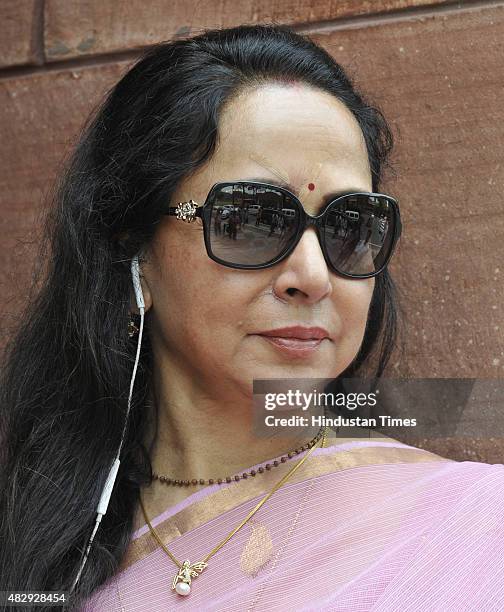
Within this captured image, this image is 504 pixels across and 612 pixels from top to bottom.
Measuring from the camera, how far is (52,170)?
285 cm

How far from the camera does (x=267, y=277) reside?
5.90 ft

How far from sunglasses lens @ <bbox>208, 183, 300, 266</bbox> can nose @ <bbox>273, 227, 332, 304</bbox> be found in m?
0.03

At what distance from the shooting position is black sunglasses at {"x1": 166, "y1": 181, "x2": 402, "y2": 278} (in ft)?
5.88

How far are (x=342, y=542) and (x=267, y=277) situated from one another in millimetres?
502

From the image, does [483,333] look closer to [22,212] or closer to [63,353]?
[63,353]

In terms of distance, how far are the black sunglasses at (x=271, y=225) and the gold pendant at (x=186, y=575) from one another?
0.57 m

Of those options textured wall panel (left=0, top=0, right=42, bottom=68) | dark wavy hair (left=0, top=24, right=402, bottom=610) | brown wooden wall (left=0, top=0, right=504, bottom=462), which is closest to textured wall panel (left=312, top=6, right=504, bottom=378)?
brown wooden wall (left=0, top=0, right=504, bottom=462)

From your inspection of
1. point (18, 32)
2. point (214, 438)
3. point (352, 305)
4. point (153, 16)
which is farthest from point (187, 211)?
point (18, 32)

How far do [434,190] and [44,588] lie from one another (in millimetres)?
1313

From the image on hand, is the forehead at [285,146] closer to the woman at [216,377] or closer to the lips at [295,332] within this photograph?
the woman at [216,377]

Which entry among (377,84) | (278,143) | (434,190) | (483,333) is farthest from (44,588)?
(377,84)

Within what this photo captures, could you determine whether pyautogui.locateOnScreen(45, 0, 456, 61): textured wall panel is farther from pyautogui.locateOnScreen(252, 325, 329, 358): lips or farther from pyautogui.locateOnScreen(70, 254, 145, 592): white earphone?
pyautogui.locateOnScreen(252, 325, 329, 358): lips

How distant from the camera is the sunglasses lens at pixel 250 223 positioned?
5.88ft

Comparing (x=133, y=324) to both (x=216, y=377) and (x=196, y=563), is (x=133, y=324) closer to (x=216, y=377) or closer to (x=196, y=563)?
(x=216, y=377)
